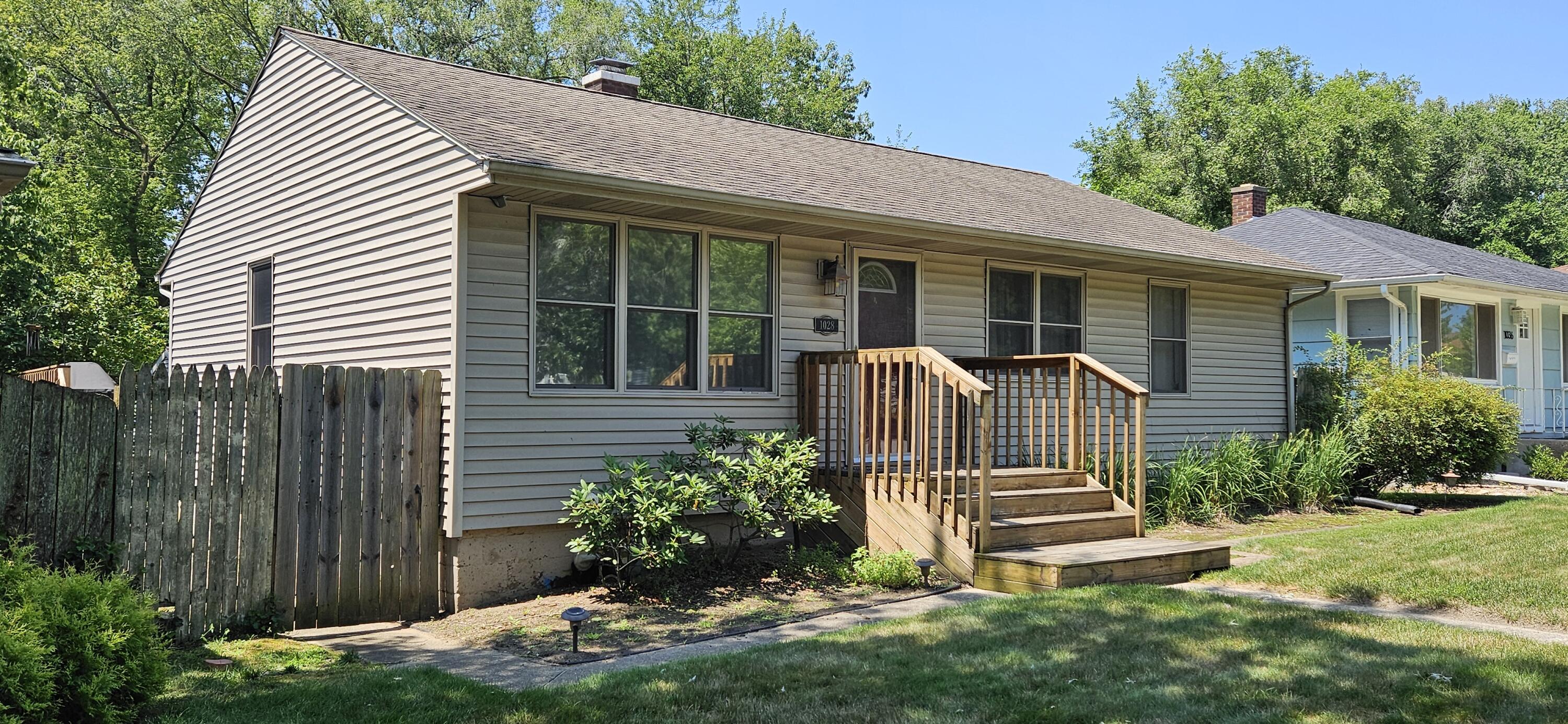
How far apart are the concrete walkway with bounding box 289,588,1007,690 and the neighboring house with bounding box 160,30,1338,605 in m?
0.94

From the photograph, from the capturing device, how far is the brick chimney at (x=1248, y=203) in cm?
2198

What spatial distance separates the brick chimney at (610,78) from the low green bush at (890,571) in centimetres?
713

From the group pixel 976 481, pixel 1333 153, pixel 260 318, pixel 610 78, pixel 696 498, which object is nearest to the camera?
pixel 696 498

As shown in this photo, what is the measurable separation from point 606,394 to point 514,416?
0.74 meters

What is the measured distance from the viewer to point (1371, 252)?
58.2ft

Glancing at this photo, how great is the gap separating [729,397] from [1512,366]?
628 inches

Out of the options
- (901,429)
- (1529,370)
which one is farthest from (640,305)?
(1529,370)

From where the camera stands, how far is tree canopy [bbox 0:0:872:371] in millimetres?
18672

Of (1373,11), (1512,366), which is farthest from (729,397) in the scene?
(1373,11)

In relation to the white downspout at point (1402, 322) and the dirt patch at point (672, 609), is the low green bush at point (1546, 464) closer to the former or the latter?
the white downspout at point (1402, 322)

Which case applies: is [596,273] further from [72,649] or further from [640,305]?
[72,649]

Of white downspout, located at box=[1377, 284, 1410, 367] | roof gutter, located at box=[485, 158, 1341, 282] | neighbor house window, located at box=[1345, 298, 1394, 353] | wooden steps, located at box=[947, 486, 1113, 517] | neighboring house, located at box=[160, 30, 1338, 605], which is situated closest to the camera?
roof gutter, located at box=[485, 158, 1341, 282]

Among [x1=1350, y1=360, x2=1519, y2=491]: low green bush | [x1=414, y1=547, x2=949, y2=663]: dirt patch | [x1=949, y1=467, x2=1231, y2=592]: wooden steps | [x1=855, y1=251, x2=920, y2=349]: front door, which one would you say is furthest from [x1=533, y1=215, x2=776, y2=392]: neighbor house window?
[x1=1350, y1=360, x2=1519, y2=491]: low green bush

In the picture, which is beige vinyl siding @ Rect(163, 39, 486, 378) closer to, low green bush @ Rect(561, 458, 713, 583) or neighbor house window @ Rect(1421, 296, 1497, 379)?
low green bush @ Rect(561, 458, 713, 583)
